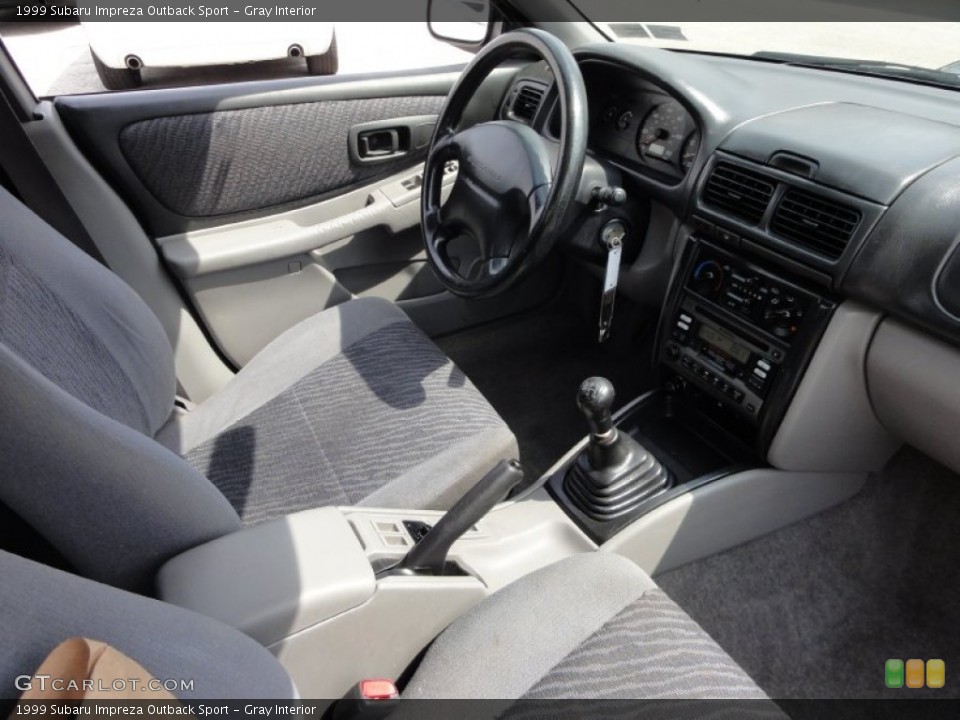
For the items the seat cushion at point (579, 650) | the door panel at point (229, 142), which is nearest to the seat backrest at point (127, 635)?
the seat cushion at point (579, 650)

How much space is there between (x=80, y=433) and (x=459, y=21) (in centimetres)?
173

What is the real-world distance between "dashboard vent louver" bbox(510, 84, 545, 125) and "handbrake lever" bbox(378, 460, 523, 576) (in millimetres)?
1080

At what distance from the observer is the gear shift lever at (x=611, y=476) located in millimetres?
1332

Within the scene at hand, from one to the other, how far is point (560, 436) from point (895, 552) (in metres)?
0.81

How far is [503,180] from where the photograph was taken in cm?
134

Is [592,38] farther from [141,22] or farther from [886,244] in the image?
[141,22]

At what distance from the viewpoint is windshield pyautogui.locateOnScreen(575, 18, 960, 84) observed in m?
1.54

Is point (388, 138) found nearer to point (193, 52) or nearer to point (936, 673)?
point (193, 52)

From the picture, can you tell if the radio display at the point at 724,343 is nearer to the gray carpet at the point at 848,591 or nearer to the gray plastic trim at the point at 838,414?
the gray plastic trim at the point at 838,414

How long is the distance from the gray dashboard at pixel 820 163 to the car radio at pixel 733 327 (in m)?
0.06

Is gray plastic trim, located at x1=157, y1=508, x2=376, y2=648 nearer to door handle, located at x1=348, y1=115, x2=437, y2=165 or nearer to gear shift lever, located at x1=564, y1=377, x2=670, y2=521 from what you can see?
gear shift lever, located at x1=564, y1=377, x2=670, y2=521

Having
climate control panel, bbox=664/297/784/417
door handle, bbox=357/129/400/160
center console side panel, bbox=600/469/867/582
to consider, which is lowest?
center console side panel, bbox=600/469/867/582

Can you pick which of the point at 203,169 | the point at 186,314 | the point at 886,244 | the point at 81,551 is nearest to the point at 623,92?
the point at 886,244

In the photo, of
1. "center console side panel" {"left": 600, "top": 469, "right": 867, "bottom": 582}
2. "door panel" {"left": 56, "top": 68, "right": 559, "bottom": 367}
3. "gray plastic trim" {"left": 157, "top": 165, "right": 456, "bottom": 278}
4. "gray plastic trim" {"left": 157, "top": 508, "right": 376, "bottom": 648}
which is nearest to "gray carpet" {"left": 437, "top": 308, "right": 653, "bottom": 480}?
"door panel" {"left": 56, "top": 68, "right": 559, "bottom": 367}
